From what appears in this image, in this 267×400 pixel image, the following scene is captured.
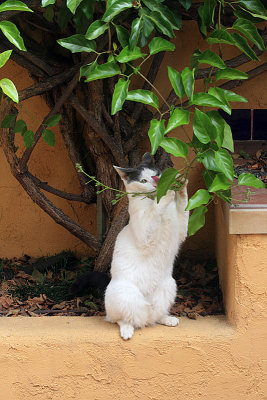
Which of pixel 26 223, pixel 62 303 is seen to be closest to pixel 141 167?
pixel 62 303

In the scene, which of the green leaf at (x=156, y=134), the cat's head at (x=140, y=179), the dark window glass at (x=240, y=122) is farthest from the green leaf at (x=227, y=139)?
the dark window glass at (x=240, y=122)

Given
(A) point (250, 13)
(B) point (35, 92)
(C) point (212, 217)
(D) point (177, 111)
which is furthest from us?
(C) point (212, 217)

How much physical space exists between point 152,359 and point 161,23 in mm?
1685

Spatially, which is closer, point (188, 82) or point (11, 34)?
point (11, 34)

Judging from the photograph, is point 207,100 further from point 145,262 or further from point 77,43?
point 145,262

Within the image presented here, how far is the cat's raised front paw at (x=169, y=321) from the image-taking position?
3002mm

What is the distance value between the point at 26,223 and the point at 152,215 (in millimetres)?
1831

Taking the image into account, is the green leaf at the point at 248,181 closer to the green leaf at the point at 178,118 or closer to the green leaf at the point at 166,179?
the green leaf at the point at 166,179

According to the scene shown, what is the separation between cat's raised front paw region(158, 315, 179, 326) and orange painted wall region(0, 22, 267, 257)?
1.19m

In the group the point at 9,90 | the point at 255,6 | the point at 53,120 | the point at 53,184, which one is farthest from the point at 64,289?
the point at 255,6

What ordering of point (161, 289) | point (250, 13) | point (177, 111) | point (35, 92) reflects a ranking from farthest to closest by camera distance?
point (35, 92) → point (161, 289) → point (250, 13) → point (177, 111)

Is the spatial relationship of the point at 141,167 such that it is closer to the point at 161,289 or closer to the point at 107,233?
the point at 161,289

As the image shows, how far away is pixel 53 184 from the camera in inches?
168

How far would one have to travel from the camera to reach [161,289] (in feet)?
9.98
